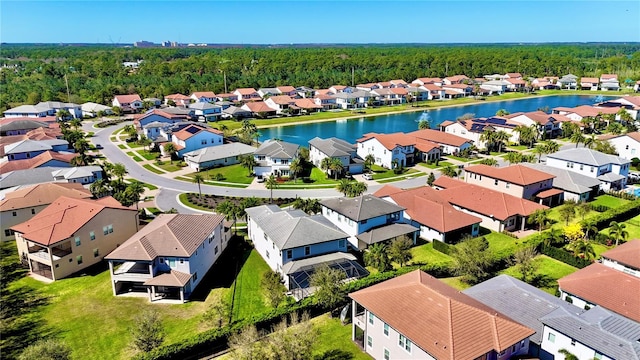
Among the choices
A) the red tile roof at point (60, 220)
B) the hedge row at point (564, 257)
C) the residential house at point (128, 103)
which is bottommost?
the hedge row at point (564, 257)

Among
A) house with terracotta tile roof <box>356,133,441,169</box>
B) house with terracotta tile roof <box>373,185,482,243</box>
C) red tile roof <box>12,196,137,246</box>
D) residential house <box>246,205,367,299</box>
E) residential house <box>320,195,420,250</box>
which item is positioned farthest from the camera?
house with terracotta tile roof <box>356,133,441,169</box>

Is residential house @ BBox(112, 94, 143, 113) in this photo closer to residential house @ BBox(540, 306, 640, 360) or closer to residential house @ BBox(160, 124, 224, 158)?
residential house @ BBox(160, 124, 224, 158)

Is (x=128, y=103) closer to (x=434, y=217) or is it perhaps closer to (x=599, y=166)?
(x=434, y=217)

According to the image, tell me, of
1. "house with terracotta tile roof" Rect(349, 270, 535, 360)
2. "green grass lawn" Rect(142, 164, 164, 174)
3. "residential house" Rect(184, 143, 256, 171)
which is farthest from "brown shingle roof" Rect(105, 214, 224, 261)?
"green grass lawn" Rect(142, 164, 164, 174)

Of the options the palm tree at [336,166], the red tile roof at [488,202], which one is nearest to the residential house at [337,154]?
the palm tree at [336,166]

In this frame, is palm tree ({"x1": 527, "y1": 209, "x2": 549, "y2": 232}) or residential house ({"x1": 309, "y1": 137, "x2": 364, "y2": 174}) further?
residential house ({"x1": 309, "y1": 137, "x2": 364, "y2": 174})

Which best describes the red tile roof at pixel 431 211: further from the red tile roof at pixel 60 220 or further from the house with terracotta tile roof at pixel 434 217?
the red tile roof at pixel 60 220
